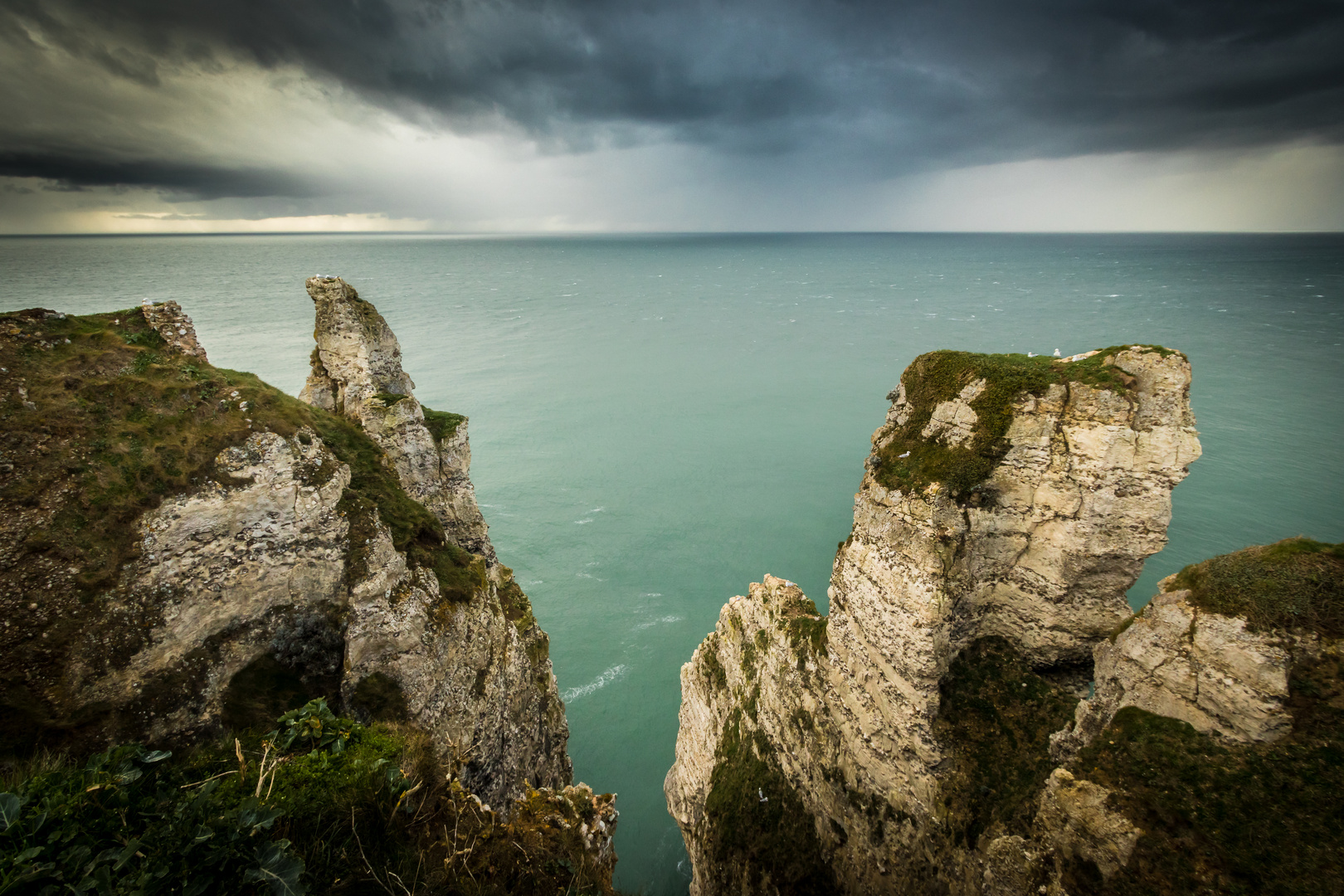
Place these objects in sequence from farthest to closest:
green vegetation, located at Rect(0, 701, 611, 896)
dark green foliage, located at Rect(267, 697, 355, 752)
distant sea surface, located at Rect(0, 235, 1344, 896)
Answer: distant sea surface, located at Rect(0, 235, 1344, 896) → dark green foliage, located at Rect(267, 697, 355, 752) → green vegetation, located at Rect(0, 701, 611, 896)

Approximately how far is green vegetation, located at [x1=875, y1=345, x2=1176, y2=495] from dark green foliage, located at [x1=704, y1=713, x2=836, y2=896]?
526 inches

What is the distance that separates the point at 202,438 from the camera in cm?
1485

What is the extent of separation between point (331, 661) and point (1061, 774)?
62.3 feet

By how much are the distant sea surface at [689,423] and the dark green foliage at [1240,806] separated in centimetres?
2384

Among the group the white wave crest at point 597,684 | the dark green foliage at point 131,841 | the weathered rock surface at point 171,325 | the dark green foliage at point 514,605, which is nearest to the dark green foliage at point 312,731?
the dark green foliage at point 131,841

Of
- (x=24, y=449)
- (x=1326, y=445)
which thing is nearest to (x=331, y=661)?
(x=24, y=449)

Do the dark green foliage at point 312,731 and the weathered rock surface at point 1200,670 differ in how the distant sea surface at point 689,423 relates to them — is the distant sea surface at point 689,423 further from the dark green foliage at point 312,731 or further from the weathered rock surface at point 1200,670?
the weathered rock surface at point 1200,670

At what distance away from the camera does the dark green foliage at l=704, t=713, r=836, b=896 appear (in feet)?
65.7

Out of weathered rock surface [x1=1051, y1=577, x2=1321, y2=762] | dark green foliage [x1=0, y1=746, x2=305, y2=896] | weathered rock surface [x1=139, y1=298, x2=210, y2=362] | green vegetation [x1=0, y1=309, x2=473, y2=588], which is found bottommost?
weathered rock surface [x1=1051, y1=577, x2=1321, y2=762]

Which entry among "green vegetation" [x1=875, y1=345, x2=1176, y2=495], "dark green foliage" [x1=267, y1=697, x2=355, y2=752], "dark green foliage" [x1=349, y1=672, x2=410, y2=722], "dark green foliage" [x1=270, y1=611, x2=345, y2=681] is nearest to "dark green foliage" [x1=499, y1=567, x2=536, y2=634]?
"dark green foliage" [x1=349, y1=672, x2=410, y2=722]

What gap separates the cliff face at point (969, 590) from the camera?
15086 mm

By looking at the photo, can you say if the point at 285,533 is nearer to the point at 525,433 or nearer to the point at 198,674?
the point at 198,674

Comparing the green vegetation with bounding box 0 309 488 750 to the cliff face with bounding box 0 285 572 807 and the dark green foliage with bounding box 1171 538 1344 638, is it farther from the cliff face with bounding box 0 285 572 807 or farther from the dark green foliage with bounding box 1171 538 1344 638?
Answer: the dark green foliage with bounding box 1171 538 1344 638

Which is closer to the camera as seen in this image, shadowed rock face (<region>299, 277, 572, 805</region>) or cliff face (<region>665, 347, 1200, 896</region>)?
cliff face (<region>665, 347, 1200, 896</region>)
